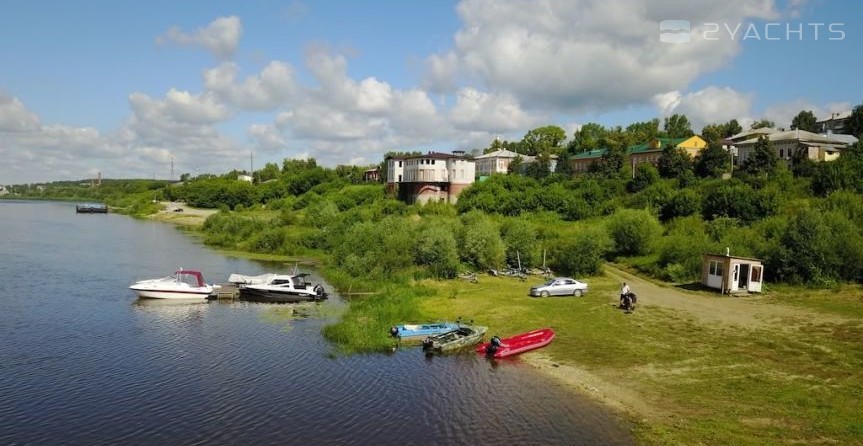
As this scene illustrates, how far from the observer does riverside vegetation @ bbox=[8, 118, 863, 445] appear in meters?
26.5

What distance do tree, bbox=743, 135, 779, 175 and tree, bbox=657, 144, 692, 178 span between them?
1371 cm

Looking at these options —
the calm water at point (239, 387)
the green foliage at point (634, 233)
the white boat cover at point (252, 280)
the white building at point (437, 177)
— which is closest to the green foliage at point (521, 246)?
the green foliage at point (634, 233)

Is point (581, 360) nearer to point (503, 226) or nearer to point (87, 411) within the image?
point (87, 411)

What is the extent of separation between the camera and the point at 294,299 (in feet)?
169

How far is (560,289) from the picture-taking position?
5062 cm

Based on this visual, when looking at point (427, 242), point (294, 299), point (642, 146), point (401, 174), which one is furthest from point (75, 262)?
point (642, 146)

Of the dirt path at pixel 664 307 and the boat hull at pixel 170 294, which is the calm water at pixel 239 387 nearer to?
the dirt path at pixel 664 307

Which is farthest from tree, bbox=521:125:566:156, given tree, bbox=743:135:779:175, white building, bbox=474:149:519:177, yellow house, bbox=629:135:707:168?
tree, bbox=743:135:779:175

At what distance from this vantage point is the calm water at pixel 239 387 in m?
24.2

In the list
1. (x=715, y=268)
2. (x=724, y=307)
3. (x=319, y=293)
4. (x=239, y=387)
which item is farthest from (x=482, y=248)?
(x=239, y=387)

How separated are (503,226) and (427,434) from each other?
4906 centimetres

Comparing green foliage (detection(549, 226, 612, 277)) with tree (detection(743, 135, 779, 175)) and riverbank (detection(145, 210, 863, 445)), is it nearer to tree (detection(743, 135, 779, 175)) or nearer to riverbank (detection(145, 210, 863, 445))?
riverbank (detection(145, 210, 863, 445))

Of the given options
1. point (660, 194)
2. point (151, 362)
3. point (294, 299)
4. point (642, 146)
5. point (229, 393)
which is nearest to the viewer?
point (229, 393)

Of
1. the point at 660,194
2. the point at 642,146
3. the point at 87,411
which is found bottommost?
the point at 87,411
